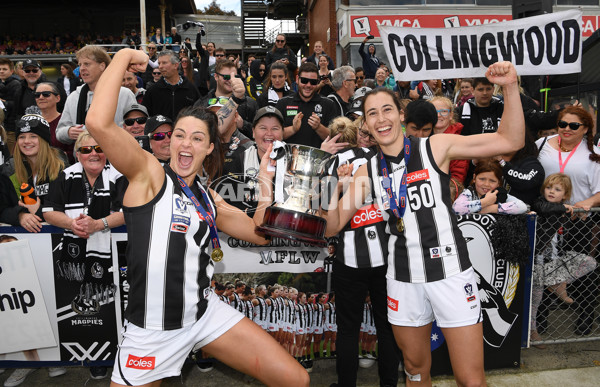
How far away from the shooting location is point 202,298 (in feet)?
9.09

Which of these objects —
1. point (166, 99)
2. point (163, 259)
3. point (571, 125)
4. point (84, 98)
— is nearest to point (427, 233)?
point (163, 259)

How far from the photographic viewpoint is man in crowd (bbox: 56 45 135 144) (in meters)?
5.19

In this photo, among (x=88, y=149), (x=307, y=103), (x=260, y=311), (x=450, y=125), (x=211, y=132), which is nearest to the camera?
(x=211, y=132)

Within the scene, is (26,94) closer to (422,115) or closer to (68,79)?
(68,79)

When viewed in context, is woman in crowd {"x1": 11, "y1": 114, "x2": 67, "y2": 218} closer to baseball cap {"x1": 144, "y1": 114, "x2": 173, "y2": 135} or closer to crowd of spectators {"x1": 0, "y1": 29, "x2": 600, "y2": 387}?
crowd of spectators {"x1": 0, "y1": 29, "x2": 600, "y2": 387}

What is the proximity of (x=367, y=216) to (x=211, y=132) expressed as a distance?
1.31 m

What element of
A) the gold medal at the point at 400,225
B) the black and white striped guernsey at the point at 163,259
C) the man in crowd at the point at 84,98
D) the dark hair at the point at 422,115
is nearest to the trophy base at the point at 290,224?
the black and white striped guernsey at the point at 163,259

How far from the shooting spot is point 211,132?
2.91 metres

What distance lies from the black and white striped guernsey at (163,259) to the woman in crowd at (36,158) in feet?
7.73

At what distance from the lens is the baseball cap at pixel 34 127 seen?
177 inches

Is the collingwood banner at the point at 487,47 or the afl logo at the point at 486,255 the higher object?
the collingwood banner at the point at 487,47

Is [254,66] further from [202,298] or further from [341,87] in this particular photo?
[202,298]

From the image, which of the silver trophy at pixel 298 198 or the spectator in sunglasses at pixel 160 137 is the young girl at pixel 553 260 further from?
the spectator in sunglasses at pixel 160 137

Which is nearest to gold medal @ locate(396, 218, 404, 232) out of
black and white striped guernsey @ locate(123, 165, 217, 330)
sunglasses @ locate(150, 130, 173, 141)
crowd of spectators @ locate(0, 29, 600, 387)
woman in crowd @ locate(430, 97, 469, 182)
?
crowd of spectators @ locate(0, 29, 600, 387)
